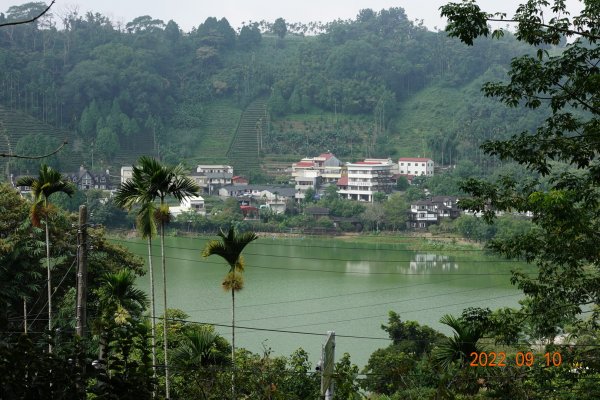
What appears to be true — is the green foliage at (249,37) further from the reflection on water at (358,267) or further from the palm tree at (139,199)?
the palm tree at (139,199)

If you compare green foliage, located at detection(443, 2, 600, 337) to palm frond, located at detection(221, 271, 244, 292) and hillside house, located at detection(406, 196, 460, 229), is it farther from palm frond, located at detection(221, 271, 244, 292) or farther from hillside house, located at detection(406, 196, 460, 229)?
hillside house, located at detection(406, 196, 460, 229)

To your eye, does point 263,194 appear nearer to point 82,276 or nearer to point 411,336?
point 411,336

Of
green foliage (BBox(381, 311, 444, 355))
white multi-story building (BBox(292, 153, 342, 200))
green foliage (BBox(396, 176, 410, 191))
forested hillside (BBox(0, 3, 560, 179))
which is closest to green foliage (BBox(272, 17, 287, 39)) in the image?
forested hillside (BBox(0, 3, 560, 179))

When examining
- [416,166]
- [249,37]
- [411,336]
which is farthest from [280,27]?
[411,336]

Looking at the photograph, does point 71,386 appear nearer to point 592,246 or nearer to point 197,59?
point 592,246

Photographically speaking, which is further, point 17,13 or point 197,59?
point 17,13

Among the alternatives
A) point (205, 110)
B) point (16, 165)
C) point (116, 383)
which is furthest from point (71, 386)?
point (205, 110)
